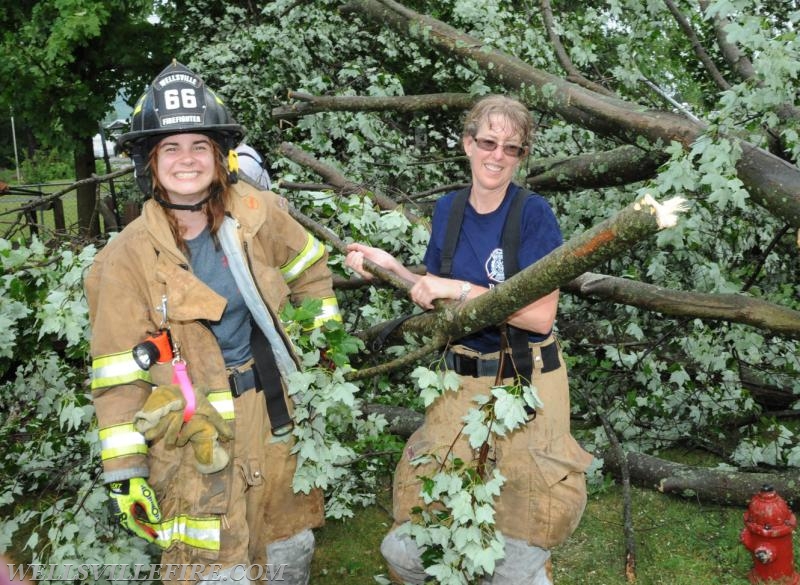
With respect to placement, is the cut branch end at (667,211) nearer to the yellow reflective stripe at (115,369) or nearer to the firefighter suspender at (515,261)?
the firefighter suspender at (515,261)

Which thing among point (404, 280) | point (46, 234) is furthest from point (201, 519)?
point (46, 234)

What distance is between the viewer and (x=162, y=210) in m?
2.77

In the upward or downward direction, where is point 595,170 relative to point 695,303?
upward

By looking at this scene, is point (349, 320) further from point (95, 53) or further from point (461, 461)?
point (95, 53)

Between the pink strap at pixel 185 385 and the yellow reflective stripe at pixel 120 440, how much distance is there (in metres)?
0.18

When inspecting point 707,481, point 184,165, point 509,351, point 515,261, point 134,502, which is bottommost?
point 707,481

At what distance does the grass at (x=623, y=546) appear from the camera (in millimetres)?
4059

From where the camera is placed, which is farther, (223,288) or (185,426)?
→ (223,288)

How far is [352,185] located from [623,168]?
171cm

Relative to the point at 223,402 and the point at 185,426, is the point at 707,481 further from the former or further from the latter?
the point at 185,426

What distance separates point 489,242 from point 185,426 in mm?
1272

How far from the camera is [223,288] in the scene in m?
2.82

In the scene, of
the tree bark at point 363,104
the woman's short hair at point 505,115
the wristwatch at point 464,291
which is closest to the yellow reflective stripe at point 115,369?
the wristwatch at point 464,291

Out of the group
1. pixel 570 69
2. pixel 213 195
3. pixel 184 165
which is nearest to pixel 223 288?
pixel 213 195
